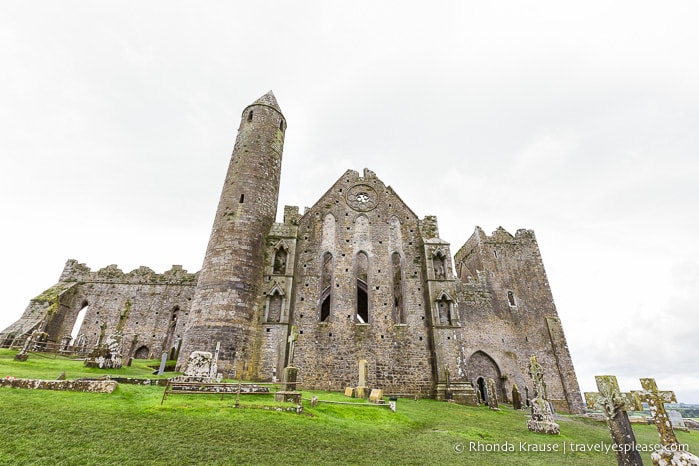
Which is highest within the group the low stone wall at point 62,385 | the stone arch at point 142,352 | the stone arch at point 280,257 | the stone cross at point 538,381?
the stone arch at point 280,257

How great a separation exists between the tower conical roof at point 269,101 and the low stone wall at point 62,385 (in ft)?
64.4

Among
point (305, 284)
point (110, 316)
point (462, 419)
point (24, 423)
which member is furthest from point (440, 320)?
point (110, 316)

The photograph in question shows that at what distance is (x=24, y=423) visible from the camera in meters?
5.98

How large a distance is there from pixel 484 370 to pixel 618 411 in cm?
1804

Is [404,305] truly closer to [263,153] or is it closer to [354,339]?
[354,339]

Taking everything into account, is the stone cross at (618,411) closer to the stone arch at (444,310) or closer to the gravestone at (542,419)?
the gravestone at (542,419)

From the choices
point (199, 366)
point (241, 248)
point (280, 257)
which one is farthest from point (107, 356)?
point (280, 257)

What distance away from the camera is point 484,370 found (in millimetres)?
23312

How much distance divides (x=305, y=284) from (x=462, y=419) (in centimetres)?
1052

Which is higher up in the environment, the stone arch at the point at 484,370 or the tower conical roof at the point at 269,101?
the tower conical roof at the point at 269,101

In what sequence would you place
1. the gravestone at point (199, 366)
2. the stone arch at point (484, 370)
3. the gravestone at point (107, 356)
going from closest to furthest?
the gravestone at point (199, 366) → the gravestone at point (107, 356) → the stone arch at point (484, 370)

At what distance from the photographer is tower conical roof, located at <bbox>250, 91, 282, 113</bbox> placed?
77.2 ft

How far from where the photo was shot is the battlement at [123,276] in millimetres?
29219

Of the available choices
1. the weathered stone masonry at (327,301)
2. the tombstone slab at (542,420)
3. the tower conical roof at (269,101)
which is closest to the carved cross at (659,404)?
the tombstone slab at (542,420)
